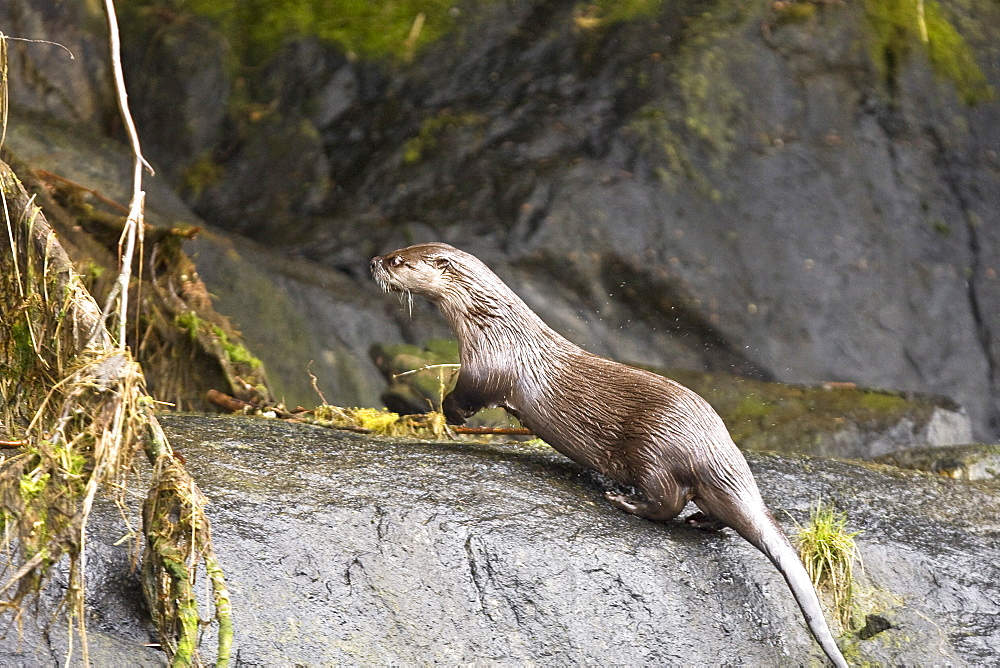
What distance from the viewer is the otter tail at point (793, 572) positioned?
8.98 ft

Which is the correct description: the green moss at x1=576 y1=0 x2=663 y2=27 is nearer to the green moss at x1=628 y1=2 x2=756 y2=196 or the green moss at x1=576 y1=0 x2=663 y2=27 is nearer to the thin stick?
the green moss at x1=628 y1=2 x2=756 y2=196

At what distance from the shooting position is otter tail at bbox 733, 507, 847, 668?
274cm

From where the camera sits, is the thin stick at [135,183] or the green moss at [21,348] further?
the green moss at [21,348]

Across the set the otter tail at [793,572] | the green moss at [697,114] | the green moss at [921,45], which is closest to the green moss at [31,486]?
the otter tail at [793,572]

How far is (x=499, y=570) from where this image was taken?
2775mm

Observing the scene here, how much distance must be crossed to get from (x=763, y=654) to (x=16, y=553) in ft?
6.11

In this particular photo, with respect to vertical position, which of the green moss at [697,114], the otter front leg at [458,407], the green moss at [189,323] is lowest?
the green moss at [189,323]

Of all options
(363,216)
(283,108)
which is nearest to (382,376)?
(363,216)

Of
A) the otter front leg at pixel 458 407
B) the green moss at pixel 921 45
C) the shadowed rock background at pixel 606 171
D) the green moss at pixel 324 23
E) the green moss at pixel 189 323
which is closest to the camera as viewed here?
the otter front leg at pixel 458 407

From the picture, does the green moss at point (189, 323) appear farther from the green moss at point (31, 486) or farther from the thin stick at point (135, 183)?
the green moss at point (31, 486)

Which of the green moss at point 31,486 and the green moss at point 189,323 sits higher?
the green moss at point 31,486

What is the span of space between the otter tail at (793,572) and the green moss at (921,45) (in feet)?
19.3

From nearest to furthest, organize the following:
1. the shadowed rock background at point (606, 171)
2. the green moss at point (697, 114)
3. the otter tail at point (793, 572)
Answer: the otter tail at point (793, 572) → the shadowed rock background at point (606, 171) → the green moss at point (697, 114)

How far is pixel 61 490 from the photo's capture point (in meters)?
2.08
